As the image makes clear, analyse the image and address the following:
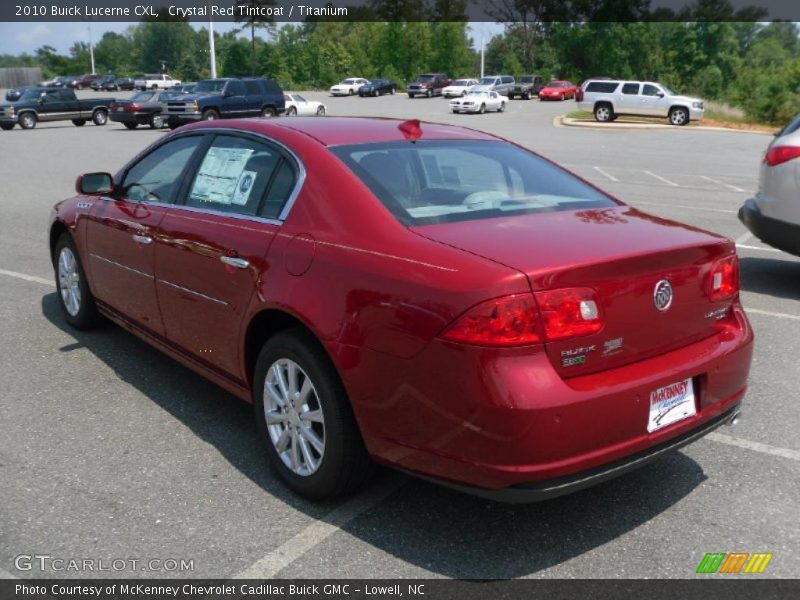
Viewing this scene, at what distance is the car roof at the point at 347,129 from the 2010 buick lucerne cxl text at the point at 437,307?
21 millimetres

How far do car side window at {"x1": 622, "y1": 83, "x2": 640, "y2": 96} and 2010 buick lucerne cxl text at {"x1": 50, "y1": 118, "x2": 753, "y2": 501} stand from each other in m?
36.9

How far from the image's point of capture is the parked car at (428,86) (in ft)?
209

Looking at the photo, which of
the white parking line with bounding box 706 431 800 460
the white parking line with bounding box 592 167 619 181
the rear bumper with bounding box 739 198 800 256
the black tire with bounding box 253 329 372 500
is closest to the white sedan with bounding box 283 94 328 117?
the white parking line with bounding box 592 167 619 181

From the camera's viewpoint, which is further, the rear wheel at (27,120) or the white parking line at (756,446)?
the rear wheel at (27,120)

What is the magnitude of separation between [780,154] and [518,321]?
5.19 m

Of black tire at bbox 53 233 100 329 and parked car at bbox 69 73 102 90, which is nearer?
black tire at bbox 53 233 100 329

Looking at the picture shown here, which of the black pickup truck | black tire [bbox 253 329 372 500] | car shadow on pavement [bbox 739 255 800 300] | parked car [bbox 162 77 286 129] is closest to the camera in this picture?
black tire [bbox 253 329 372 500]

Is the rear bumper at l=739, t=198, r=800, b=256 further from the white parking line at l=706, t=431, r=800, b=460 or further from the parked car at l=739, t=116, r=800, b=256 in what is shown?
the white parking line at l=706, t=431, r=800, b=460

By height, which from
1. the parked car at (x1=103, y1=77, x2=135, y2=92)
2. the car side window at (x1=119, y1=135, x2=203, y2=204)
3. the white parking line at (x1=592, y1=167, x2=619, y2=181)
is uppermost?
the parked car at (x1=103, y1=77, x2=135, y2=92)

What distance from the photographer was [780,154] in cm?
694

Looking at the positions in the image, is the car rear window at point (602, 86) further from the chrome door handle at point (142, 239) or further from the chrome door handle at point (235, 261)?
the chrome door handle at point (235, 261)

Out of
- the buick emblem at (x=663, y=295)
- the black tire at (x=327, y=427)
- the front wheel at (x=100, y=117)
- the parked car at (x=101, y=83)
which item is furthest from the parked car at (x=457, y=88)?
the buick emblem at (x=663, y=295)

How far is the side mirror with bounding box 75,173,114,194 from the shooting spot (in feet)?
17.1

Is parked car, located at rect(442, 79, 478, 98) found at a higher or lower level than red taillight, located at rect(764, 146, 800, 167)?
higher
